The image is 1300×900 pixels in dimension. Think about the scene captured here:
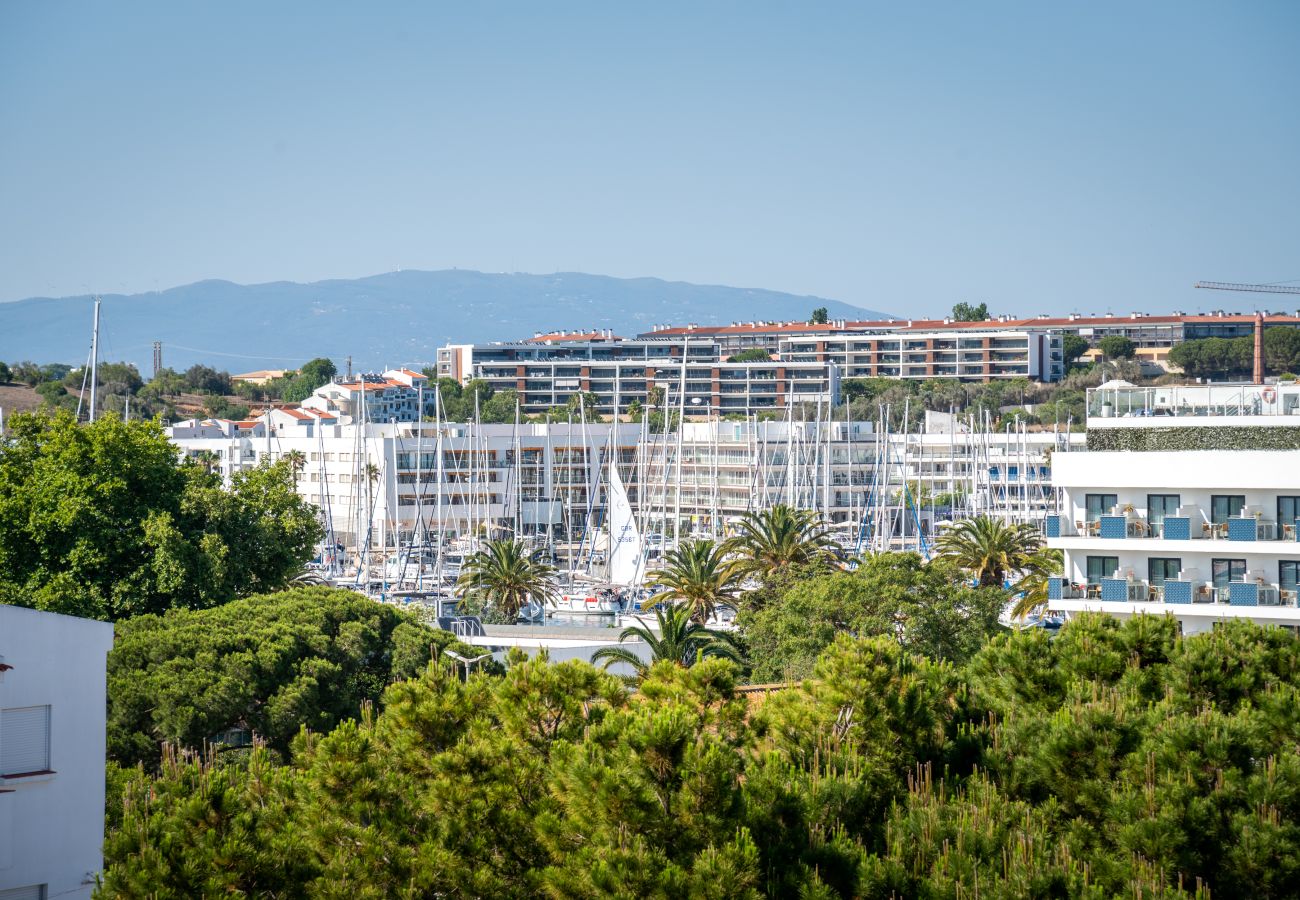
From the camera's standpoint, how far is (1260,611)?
92.3ft

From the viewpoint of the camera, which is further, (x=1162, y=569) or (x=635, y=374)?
(x=635, y=374)

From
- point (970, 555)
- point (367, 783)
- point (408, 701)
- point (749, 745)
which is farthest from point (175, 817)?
point (970, 555)

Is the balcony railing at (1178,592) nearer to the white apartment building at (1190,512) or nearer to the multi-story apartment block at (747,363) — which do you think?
the white apartment building at (1190,512)

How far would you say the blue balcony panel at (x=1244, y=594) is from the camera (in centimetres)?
2816

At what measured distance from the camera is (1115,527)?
96.5 feet

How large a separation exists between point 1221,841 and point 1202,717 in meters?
1.92

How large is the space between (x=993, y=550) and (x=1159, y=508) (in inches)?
764

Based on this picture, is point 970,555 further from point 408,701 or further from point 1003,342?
point 1003,342

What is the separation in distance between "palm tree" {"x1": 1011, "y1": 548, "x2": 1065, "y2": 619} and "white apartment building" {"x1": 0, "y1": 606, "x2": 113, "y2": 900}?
2760 cm

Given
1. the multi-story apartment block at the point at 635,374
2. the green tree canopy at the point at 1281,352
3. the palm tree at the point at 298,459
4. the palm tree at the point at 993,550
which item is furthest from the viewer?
the multi-story apartment block at the point at 635,374

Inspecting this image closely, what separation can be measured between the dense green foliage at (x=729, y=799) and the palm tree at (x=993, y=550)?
29418 mm

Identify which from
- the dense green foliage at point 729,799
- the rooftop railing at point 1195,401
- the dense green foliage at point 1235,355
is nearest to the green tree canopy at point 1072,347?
the dense green foliage at point 1235,355

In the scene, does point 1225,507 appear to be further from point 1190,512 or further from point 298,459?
point 298,459

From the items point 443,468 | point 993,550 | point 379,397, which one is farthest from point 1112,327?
point 993,550
